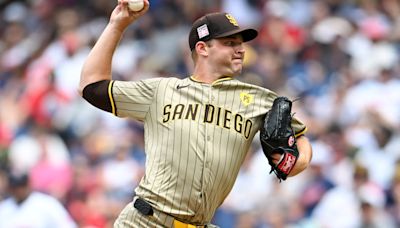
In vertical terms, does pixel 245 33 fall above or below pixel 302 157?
above

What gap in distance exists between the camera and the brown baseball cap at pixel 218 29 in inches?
227

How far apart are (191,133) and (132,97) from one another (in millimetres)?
386

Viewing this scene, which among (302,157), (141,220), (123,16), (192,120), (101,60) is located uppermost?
(123,16)

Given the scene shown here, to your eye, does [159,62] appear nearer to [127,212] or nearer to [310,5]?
[310,5]

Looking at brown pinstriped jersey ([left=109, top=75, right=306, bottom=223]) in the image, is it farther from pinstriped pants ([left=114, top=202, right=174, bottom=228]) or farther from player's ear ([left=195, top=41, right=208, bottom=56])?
player's ear ([left=195, top=41, right=208, bottom=56])

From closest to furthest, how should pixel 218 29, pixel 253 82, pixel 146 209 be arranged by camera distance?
pixel 146 209 < pixel 218 29 < pixel 253 82

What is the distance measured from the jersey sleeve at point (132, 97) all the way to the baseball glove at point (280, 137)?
635 mm

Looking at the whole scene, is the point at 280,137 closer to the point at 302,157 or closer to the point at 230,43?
the point at 302,157

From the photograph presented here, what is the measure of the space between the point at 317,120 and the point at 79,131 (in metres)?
2.65

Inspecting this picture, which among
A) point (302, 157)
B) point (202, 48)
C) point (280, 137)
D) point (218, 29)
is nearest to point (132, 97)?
point (202, 48)

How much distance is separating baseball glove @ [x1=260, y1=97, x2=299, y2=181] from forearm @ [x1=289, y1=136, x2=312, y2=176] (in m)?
0.05

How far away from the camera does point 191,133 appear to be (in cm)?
558

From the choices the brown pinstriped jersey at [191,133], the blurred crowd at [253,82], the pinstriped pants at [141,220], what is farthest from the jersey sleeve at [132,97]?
the blurred crowd at [253,82]

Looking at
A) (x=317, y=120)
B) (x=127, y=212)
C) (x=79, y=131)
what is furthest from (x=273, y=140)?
(x=79, y=131)
